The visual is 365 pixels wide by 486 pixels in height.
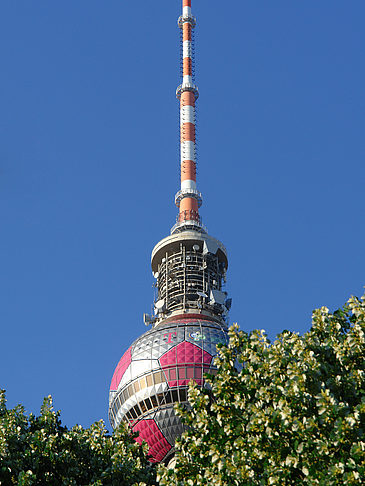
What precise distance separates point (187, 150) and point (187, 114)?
569cm

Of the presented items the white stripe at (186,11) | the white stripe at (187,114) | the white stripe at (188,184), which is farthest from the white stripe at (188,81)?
the white stripe at (188,184)

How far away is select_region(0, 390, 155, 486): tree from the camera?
74.1ft

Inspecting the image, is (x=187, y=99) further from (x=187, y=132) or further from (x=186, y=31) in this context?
(x=186, y=31)

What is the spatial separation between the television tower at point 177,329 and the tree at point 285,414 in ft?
114

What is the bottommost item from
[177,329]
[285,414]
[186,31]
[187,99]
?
[285,414]

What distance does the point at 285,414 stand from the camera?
17484 mm

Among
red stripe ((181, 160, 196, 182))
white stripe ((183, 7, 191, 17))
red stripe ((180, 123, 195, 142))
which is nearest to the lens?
red stripe ((181, 160, 196, 182))

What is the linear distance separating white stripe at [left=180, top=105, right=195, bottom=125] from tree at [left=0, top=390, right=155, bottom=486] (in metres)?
66.4

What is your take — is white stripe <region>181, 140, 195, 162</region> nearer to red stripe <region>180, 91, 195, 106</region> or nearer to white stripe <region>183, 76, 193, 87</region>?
red stripe <region>180, 91, 195, 106</region>

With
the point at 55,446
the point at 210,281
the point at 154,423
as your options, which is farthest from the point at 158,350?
the point at 55,446

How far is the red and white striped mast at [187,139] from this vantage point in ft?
269

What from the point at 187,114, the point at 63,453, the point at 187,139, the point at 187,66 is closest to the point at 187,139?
the point at 187,139

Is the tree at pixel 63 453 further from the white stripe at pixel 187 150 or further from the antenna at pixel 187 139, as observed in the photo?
the white stripe at pixel 187 150

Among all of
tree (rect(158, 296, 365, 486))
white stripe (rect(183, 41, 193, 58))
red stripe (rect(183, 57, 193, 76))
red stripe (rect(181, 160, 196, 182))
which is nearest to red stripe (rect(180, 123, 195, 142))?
red stripe (rect(181, 160, 196, 182))
